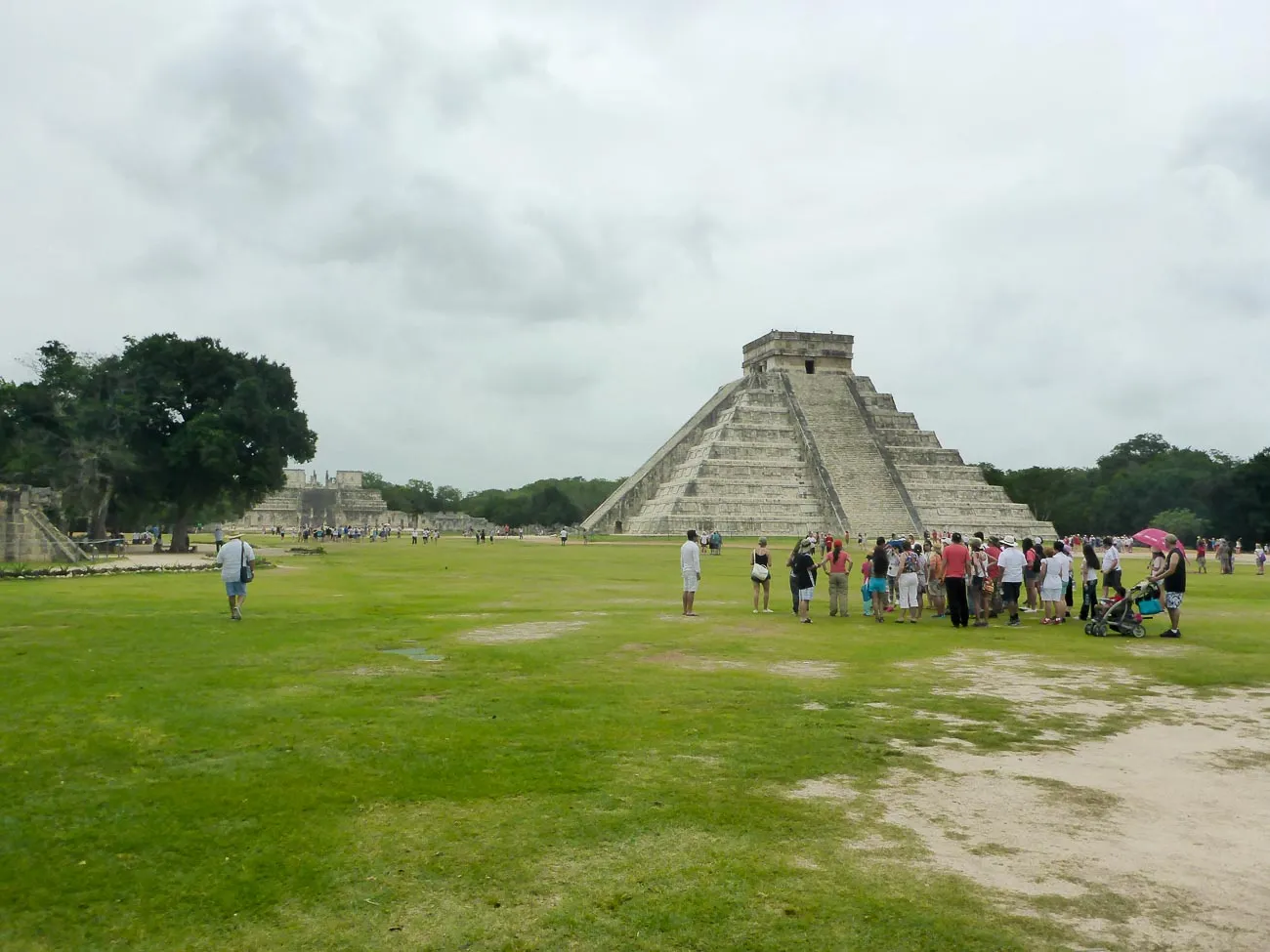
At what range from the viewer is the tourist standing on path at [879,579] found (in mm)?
14156

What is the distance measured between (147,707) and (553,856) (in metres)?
4.38

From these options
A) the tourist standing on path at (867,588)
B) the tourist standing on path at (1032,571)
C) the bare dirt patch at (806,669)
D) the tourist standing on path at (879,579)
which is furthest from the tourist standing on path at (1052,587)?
the bare dirt patch at (806,669)

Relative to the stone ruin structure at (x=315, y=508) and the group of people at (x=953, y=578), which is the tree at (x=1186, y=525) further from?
the stone ruin structure at (x=315, y=508)

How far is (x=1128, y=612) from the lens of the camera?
12.8 meters

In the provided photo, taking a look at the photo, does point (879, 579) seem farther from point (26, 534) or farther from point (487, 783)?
point (26, 534)

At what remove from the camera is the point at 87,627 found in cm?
1190

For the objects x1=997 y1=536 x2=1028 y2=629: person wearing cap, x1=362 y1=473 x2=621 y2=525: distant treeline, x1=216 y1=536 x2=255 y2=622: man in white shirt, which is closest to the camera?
x1=216 y1=536 x2=255 y2=622: man in white shirt

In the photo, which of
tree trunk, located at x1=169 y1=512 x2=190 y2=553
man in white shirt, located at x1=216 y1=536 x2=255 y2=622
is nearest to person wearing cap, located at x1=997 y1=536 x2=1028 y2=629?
man in white shirt, located at x1=216 y1=536 x2=255 y2=622

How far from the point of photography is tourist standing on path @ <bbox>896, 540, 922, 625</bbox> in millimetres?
14438

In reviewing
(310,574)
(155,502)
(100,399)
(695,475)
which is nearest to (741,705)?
(310,574)

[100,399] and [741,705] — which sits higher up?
[100,399]

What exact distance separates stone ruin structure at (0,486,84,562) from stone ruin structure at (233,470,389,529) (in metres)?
58.3

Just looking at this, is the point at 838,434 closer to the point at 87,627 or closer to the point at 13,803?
the point at 87,627

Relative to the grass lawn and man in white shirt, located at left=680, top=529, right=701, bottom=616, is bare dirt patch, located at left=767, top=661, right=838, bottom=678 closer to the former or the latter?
the grass lawn
